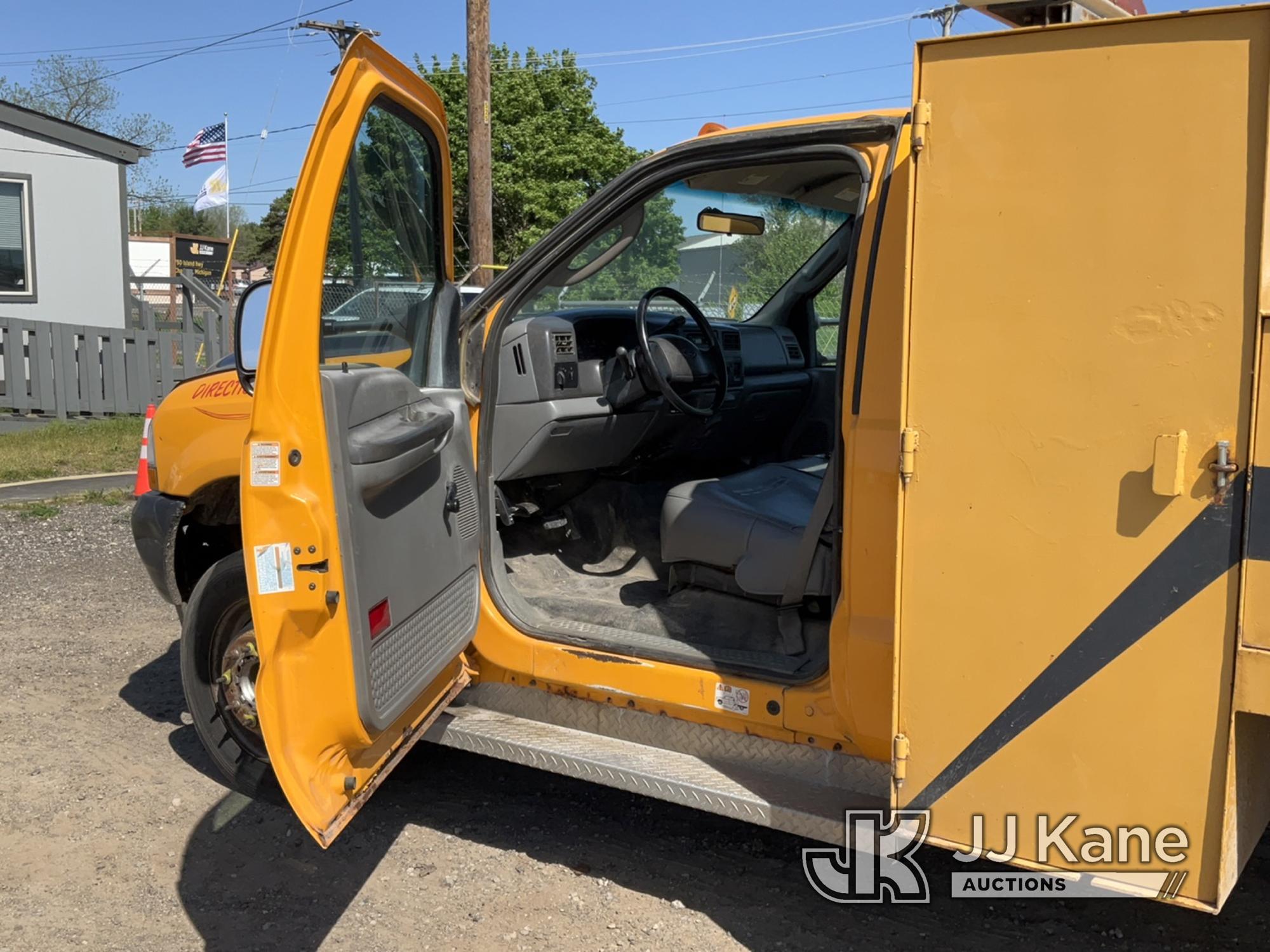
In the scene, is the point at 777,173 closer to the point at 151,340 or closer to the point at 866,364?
the point at 866,364

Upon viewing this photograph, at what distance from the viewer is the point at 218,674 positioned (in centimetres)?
383

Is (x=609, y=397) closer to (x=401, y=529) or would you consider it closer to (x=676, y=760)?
(x=401, y=529)

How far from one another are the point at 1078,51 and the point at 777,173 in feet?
4.68

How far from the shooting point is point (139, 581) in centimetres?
654

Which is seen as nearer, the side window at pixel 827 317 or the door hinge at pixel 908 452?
the door hinge at pixel 908 452

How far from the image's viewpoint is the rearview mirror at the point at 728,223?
398 centimetres

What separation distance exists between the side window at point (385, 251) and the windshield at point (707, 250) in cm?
39

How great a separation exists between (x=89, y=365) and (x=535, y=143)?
14.9 meters

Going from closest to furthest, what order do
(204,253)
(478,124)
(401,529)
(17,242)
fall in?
1. (401,529)
2. (478,124)
3. (17,242)
4. (204,253)

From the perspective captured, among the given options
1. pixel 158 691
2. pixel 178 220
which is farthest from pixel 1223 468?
pixel 178 220

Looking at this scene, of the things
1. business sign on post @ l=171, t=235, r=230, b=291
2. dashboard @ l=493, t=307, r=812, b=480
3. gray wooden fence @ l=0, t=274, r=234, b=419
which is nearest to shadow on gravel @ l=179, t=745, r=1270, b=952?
dashboard @ l=493, t=307, r=812, b=480

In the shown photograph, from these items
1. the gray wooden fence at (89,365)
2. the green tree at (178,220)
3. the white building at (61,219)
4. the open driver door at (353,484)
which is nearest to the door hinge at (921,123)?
the open driver door at (353,484)

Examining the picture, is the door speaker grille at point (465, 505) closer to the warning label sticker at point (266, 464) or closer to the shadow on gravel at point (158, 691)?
the warning label sticker at point (266, 464)

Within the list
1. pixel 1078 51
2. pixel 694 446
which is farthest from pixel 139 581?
pixel 1078 51
